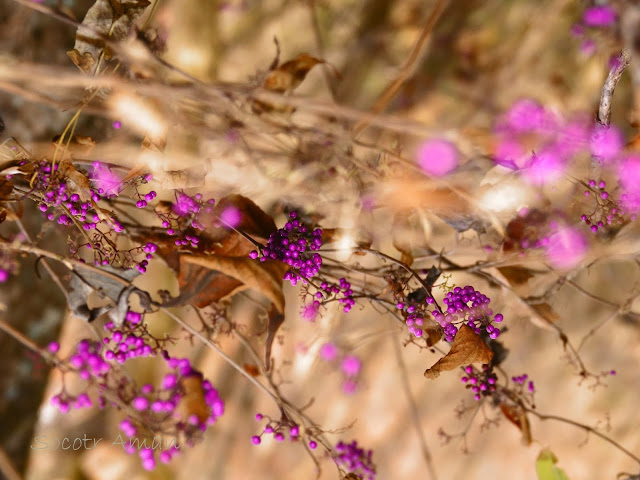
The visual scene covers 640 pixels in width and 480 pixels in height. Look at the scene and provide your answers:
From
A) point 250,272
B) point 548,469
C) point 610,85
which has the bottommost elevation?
point 548,469

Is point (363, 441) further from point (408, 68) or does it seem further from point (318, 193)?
point (408, 68)

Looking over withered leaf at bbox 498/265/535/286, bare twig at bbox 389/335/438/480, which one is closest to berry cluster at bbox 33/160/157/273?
withered leaf at bbox 498/265/535/286

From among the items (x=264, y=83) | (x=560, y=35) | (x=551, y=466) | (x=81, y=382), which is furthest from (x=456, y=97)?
(x=81, y=382)

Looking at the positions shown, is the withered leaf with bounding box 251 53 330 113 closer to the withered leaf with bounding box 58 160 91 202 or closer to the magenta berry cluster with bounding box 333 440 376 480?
the withered leaf with bounding box 58 160 91 202

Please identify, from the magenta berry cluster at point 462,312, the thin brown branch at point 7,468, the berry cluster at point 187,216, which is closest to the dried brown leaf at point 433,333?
the magenta berry cluster at point 462,312

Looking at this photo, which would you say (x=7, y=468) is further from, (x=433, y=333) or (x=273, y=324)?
(x=433, y=333)

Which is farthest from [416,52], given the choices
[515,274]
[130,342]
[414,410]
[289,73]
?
[414,410]

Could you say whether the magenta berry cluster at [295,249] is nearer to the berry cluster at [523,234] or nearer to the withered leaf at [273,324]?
the withered leaf at [273,324]
